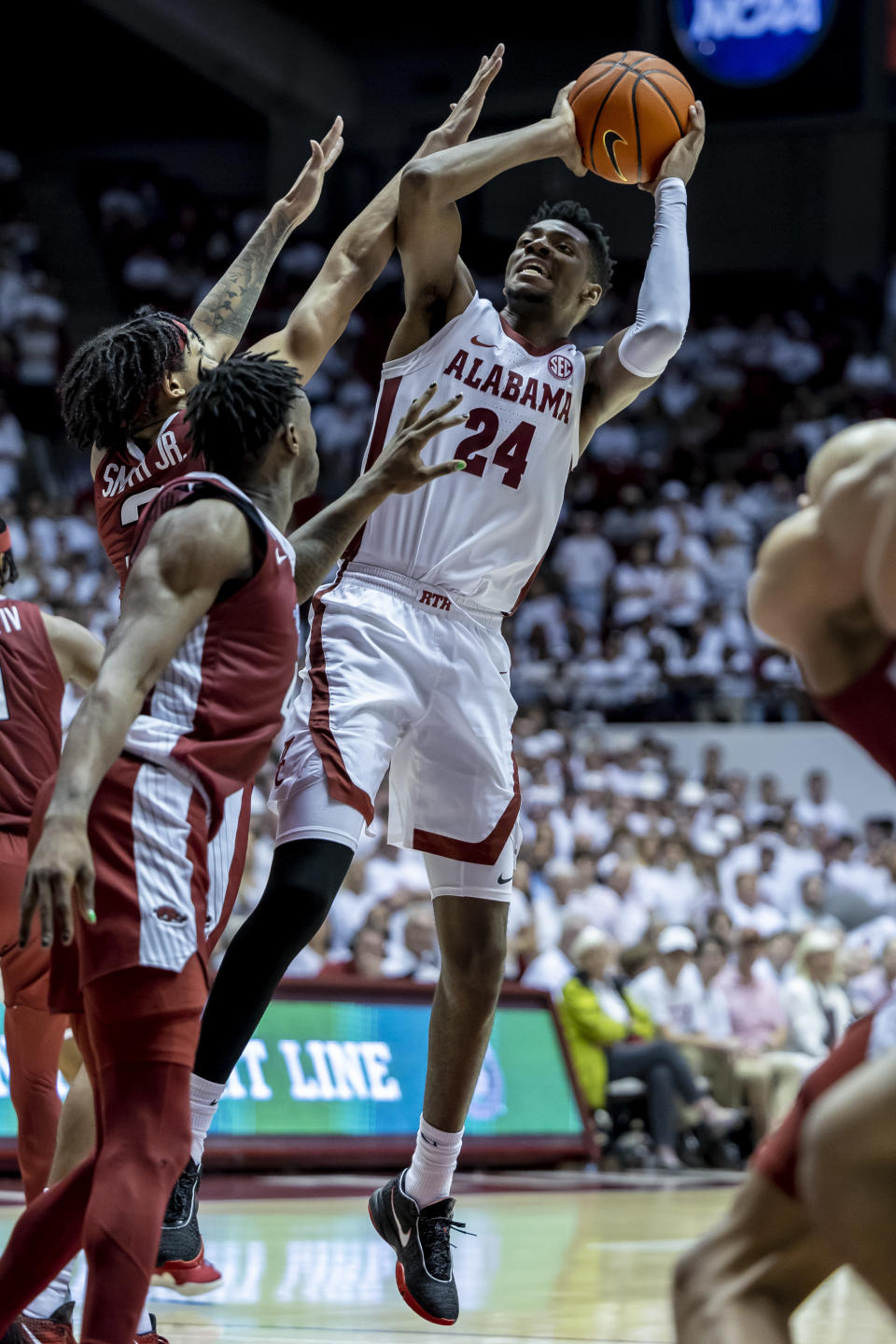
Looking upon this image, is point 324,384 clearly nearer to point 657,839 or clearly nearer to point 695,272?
point 695,272

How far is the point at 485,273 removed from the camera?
23.3 meters

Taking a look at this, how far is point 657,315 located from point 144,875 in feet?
7.65

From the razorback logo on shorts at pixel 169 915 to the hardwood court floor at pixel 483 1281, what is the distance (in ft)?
5.90

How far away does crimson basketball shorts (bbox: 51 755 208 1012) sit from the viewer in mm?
3150

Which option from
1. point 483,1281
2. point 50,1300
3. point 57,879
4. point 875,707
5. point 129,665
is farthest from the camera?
point 483,1281

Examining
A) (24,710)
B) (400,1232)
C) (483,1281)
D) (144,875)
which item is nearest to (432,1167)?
(400,1232)

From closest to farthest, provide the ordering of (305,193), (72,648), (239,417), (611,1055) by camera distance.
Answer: (239,417), (72,648), (305,193), (611,1055)

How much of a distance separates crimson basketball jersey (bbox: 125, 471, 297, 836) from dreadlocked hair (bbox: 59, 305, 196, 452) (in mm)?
1141

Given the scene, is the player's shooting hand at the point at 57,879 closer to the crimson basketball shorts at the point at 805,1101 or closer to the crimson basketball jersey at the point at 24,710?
the crimson basketball shorts at the point at 805,1101

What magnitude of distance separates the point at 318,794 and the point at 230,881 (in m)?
0.37

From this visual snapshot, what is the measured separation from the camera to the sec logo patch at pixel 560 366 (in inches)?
190

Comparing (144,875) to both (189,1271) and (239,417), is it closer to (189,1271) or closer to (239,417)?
(239,417)

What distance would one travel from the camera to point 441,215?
15.4ft

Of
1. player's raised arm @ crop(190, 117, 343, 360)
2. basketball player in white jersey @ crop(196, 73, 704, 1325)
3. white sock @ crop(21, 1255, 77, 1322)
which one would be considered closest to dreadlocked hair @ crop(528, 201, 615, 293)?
basketball player in white jersey @ crop(196, 73, 704, 1325)
